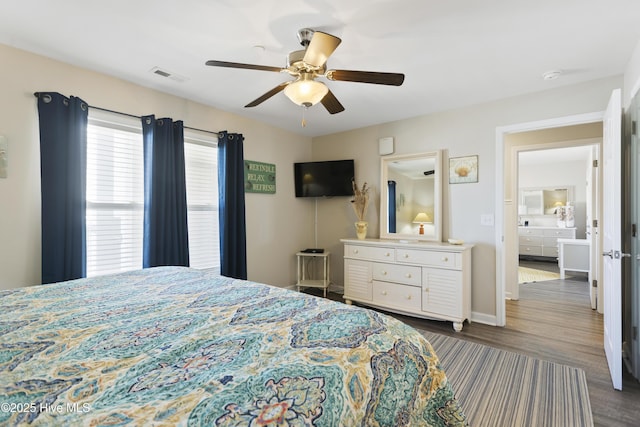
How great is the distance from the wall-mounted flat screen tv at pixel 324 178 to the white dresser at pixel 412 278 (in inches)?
34.5

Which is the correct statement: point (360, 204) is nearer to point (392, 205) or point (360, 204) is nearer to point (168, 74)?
point (392, 205)

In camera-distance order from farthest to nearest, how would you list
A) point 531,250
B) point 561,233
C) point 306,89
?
1. point 531,250
2. point 561,233
3. point 306,89

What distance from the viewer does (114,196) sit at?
275cm

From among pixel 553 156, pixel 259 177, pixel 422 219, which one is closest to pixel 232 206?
pixel 259 177

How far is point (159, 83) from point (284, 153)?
1.88 m

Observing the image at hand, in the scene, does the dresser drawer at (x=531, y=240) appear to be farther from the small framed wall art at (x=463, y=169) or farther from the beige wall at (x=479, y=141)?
the small framed wall art at (x=463, y=169)

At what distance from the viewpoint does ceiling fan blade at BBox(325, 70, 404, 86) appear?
1.83 meters

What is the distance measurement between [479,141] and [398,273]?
1.74 m

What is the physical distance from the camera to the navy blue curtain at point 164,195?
112 inches

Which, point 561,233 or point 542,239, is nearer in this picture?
point 561,233

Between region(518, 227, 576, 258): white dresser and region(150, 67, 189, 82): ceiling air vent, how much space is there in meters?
8.16

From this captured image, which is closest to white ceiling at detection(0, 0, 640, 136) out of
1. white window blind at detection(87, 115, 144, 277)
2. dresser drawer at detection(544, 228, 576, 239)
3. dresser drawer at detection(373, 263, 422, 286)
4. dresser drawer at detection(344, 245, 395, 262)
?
white window blind at detection(87, 115, 144, 277)

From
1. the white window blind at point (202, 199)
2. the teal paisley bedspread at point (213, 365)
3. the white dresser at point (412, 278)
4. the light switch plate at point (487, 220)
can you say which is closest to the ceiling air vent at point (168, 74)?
the white window blind at point (202, 199)

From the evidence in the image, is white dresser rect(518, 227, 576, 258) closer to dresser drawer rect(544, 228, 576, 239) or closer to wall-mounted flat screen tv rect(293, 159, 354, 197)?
dresser drawer rect(544, 228, 576, 239)
